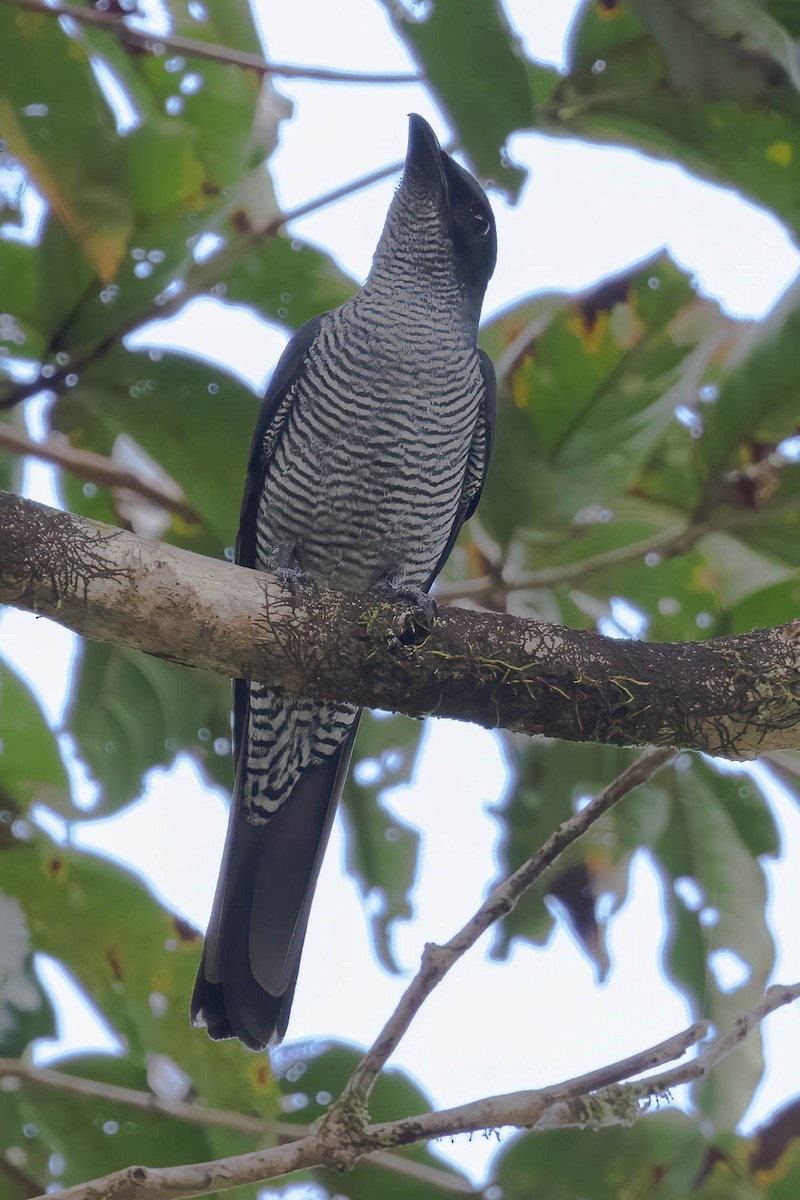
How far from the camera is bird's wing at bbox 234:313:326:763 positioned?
3768 mm

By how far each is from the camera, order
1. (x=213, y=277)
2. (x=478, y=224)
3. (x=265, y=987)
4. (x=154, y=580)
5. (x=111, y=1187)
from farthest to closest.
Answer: (x=478, y=224) < (x=213, y=277) < (x=265, y=987) < (x=154, y=580) < (x=111, y=1187)

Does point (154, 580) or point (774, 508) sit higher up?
point (774, 508)

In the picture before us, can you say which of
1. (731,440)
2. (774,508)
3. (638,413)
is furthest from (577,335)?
(774,508)

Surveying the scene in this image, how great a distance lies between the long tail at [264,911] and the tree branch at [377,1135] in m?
1.05

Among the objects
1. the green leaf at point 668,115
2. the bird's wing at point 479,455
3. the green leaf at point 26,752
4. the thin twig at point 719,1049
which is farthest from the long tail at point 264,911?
the green leaf at point 668,115

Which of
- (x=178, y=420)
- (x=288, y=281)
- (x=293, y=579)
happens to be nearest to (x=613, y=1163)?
(x=293, y=579)

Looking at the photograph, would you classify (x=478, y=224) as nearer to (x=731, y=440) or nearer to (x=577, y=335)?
(x=577, y=335)

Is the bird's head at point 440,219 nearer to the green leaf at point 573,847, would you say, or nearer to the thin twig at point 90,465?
the thin twig at point 90,465

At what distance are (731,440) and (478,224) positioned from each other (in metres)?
1.16

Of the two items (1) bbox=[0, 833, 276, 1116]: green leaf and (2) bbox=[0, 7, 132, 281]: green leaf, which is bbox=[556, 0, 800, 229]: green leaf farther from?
(1) bbox=[0, 833, 276, 1116]: green leaf

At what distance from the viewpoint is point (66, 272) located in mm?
3467

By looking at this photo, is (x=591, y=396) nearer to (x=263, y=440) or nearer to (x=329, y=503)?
(x=329, y=503)

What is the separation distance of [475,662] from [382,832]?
5.93 ft

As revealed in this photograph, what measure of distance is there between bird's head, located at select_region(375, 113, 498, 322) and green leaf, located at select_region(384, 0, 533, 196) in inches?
41.1
